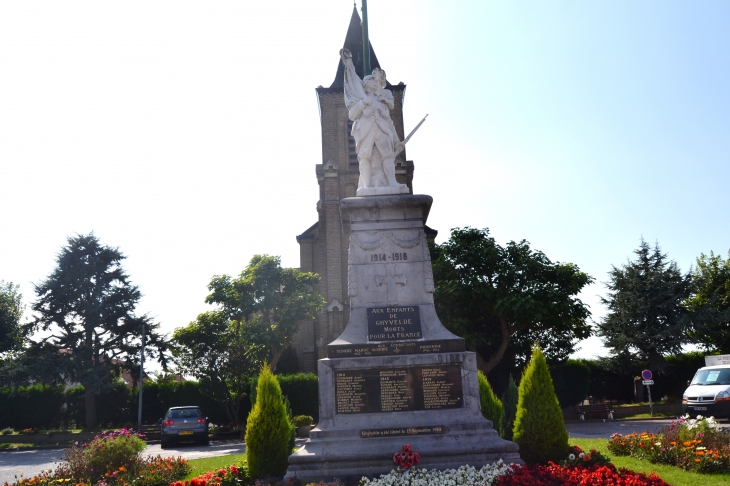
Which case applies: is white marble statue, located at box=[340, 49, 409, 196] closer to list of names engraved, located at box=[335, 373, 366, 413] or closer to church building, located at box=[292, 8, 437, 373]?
list of names engraved, located at box=[335, 373, 366, 413]

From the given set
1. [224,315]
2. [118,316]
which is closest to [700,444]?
[224,315]

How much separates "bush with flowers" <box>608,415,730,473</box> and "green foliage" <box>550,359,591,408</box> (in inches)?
751

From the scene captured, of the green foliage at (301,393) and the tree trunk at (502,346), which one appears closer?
the green foliage at (301,393)

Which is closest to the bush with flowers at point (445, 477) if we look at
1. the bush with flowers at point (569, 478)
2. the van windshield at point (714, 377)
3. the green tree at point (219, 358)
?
the bush with flowers at point (569, 478)

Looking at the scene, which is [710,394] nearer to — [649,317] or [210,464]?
[649,317]

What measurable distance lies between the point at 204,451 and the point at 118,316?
A: 15468 mm

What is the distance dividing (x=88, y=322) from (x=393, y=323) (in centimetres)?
2788

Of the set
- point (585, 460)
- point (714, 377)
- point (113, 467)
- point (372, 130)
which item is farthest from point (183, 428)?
point (714, 377)

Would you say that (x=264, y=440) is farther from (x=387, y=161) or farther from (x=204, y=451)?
(x=204, y=451)

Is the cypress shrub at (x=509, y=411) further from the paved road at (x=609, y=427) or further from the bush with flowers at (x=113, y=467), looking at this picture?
the paved road at (x=609, y=427)

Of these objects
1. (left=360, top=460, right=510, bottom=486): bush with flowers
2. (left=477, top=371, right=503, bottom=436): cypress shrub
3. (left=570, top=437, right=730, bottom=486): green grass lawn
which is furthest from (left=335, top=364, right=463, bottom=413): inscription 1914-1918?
(left=570, top=437, right=730, bottom=486): green grass lawn

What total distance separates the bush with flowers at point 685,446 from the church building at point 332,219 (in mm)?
20857

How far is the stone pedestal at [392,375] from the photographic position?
9250mm

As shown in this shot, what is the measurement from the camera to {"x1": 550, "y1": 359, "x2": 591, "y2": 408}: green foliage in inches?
1234
